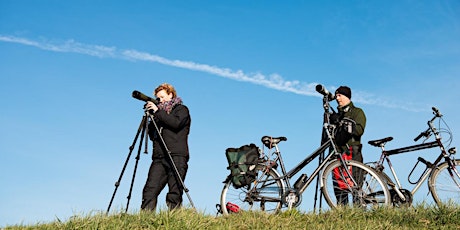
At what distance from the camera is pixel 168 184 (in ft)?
33.1

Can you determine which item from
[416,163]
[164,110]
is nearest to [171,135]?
[164,110]

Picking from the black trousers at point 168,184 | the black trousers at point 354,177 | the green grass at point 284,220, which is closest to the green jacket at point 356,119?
the black trousers at point 354,177

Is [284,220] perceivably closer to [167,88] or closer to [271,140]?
[271,140]

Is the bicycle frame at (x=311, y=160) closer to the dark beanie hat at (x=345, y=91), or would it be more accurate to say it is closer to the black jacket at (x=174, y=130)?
the dark beanie hat at (x=345, y=91)

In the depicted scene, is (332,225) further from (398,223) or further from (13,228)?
(13,228)

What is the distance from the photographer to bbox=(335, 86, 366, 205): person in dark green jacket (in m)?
10.1

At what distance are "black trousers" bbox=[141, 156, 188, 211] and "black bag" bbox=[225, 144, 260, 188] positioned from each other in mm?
1179

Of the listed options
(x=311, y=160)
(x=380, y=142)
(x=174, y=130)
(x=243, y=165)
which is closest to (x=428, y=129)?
(x=380, y=142)

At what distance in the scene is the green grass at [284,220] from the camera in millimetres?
7559

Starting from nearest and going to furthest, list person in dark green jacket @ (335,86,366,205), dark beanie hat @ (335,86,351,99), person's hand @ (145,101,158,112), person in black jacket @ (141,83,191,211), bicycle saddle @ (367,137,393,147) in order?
person in black jacket @ (141,83,191,211)
person in dark green jacket @ (335,86,366,205)
person's hand @ (145,101,158,112)
bicycle saddle @ (367,137,393,147)
dark beanie hat @ (335,86,351,99)

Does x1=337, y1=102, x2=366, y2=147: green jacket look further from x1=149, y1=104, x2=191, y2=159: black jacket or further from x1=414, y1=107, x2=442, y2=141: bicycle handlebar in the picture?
x1=149, y1=104, x2=191, y2=159: black jacket

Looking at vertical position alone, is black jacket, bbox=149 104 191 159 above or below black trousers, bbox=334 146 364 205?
above

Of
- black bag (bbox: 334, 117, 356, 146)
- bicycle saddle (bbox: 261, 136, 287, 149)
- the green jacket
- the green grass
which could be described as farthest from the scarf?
the green jacket

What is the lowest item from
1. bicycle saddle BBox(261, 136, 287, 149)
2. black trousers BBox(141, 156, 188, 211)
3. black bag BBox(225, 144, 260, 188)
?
black trousers BBox(141, 156, 188, 211)
